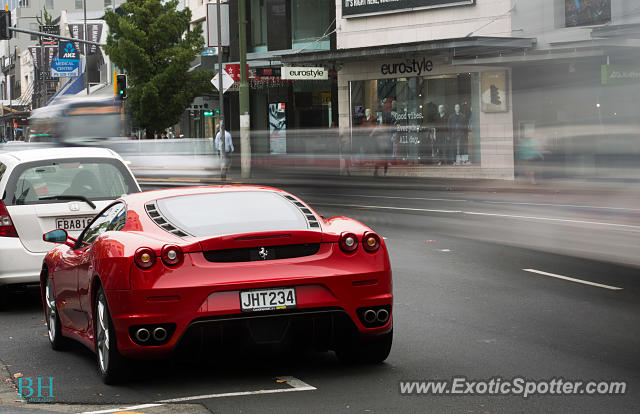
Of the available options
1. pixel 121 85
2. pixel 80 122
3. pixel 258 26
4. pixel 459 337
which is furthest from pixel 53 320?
pixel 258 26

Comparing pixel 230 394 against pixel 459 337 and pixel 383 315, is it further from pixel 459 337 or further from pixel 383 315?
pixel 459 337

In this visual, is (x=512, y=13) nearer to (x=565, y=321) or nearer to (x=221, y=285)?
(x=221, y=285)

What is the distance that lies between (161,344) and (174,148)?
14.1 m

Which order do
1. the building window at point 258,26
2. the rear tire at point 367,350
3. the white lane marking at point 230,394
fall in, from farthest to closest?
the building window at point 258,26, the rear tire at point 367,350, the white lane marking at point 230,394

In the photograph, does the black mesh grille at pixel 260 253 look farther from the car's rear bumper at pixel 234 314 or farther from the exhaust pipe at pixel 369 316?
the exhaust pipe at pixel 369 316

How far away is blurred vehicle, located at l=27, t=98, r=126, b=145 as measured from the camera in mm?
30016

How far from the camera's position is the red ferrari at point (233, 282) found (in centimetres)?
624

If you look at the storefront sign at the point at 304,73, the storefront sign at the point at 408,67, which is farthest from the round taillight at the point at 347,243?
the storefront sign at the point at 304,73

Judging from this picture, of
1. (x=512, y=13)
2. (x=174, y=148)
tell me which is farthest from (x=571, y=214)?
(x=174, y=148)

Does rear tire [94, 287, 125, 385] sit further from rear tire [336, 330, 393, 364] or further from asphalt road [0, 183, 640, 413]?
rear tire [336, 330, 393, 364]

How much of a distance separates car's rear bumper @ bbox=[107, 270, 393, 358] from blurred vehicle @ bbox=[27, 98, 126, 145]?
23854mm

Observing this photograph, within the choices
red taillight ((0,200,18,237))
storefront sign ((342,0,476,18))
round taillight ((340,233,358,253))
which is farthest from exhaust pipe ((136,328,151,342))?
storefront sign ((342,0,476,18))

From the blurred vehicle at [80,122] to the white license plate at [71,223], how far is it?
770 inches

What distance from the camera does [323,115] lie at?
3694cm
